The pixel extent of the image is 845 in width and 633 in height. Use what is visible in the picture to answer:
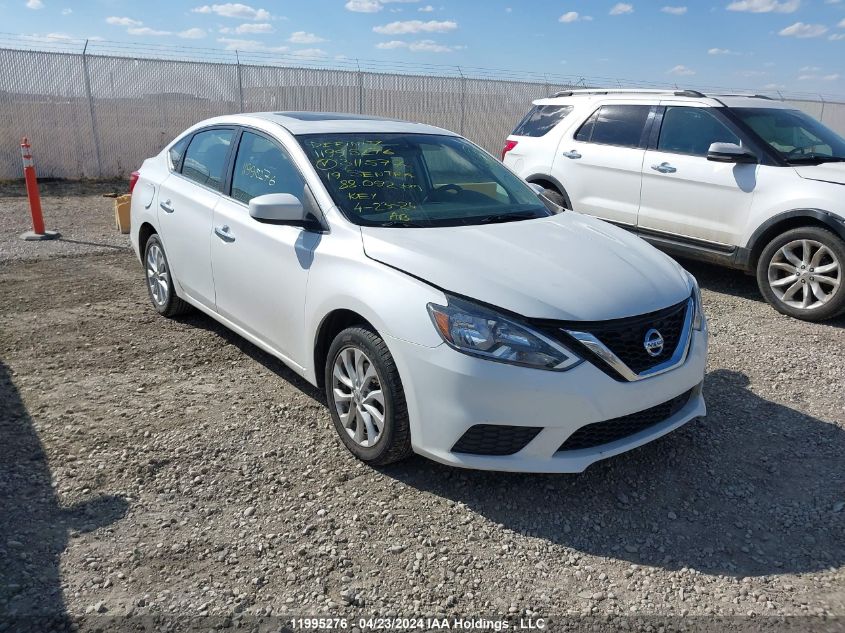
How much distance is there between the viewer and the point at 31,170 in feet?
28.8

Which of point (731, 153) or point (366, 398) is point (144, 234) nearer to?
point (366, 398)

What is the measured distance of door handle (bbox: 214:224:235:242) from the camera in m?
4.36

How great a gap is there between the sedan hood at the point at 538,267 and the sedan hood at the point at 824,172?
2929 mm

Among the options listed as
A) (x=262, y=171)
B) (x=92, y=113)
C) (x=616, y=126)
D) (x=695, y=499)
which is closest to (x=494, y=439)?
(x=695, y=499)

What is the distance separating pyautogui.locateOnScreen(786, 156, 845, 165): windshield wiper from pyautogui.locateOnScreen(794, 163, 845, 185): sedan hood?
0.13 meters

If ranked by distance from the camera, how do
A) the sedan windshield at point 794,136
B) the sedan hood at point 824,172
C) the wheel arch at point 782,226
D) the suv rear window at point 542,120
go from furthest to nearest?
1. the suv rear window at point 542,120
2. the sedan windshield at point 794,136
3. the sedan hood at point 824,172
4. the wheel arch at point 782,226

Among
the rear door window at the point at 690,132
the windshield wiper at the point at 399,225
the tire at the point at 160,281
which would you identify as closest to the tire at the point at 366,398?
the windshield wiper at the point at 399,225

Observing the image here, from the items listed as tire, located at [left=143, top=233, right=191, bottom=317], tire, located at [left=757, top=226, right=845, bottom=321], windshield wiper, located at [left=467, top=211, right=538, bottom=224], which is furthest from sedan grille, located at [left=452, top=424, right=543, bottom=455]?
tire, located at [left=757, top=226, right=845, bottom=321]

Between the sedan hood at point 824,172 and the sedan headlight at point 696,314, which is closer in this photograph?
the sedan headlight at point 696,314

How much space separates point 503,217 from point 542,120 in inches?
183

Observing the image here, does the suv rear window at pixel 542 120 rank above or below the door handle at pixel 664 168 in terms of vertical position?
above

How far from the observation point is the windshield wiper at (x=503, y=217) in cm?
399

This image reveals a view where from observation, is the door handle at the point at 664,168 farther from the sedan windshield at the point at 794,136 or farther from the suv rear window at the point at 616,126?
the sedan windshield at the point at 794,136

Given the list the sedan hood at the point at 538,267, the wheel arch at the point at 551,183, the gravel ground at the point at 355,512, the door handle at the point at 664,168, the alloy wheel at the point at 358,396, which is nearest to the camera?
the gravel ground at the point at 355,512
